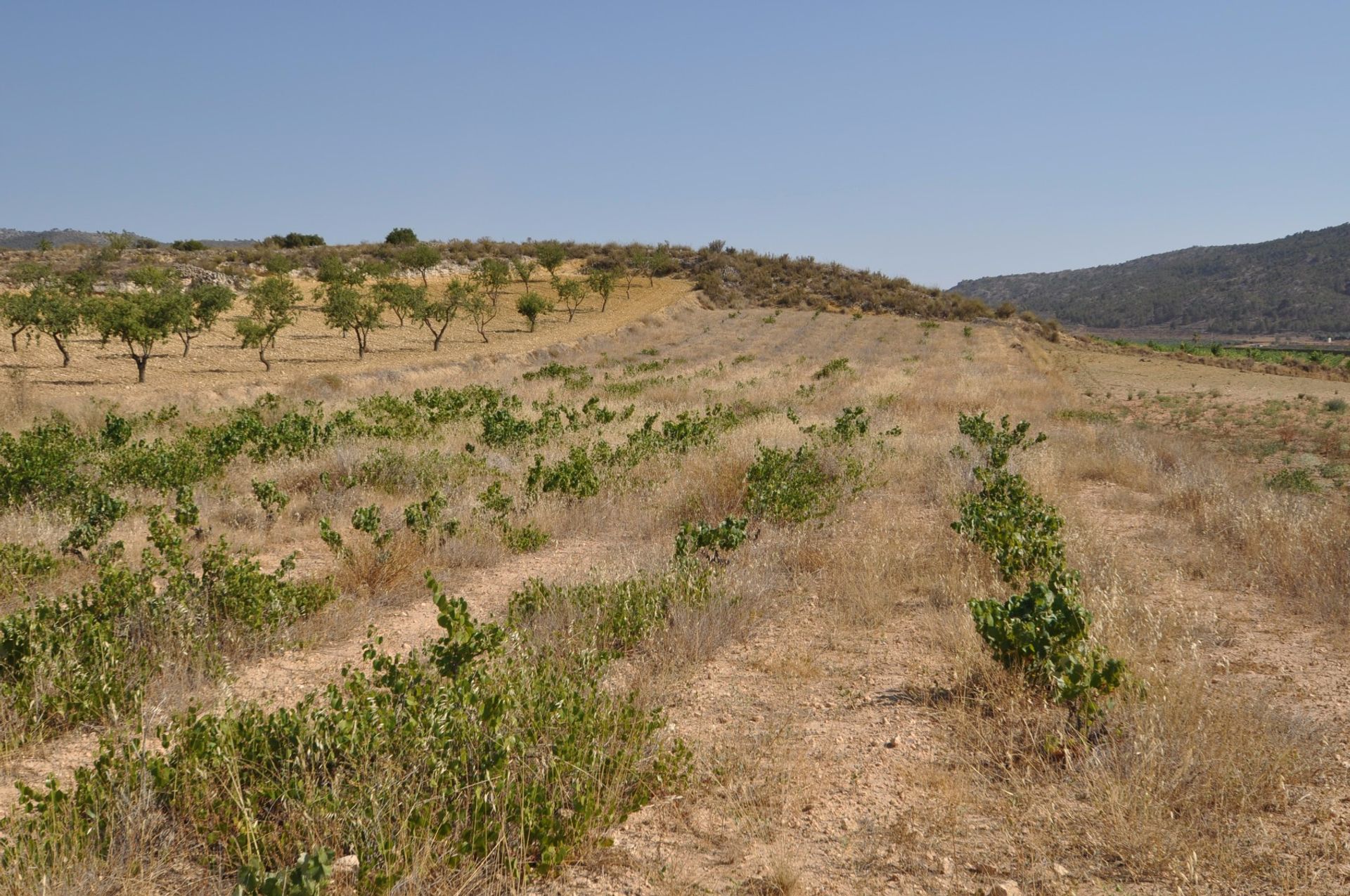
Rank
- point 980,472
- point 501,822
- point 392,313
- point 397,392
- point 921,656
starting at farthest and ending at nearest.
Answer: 1. point 392,313
2. point 397,392
3. point 980,472
4. point 921,656
5. point 501,822

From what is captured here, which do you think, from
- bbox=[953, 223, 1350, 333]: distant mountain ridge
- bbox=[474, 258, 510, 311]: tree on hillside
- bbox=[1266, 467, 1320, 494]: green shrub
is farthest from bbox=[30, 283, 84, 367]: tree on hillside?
bbox=[953, 223, 1350, 333]: distant mountain ridge

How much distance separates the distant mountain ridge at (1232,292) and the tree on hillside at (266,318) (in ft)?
293

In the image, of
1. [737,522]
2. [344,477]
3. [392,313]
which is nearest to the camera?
[737,522]

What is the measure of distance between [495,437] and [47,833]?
28.2ft

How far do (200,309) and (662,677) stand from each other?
25433 mm

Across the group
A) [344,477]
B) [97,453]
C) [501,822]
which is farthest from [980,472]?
[97,453]

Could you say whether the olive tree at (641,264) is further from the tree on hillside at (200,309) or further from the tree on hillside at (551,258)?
the tree on hillside at (200,309)

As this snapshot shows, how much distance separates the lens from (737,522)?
21.0 ft

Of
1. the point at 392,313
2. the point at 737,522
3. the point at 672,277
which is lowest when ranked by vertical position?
the point at 737,522

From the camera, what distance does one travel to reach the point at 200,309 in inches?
963

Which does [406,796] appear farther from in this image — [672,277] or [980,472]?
[672,277]

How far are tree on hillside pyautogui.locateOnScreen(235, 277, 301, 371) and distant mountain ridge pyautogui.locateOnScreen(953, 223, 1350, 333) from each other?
89305 millimetres

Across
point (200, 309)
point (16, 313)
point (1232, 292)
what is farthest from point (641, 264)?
point (1232, 292)

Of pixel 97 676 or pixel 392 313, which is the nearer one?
pixel 97 676
